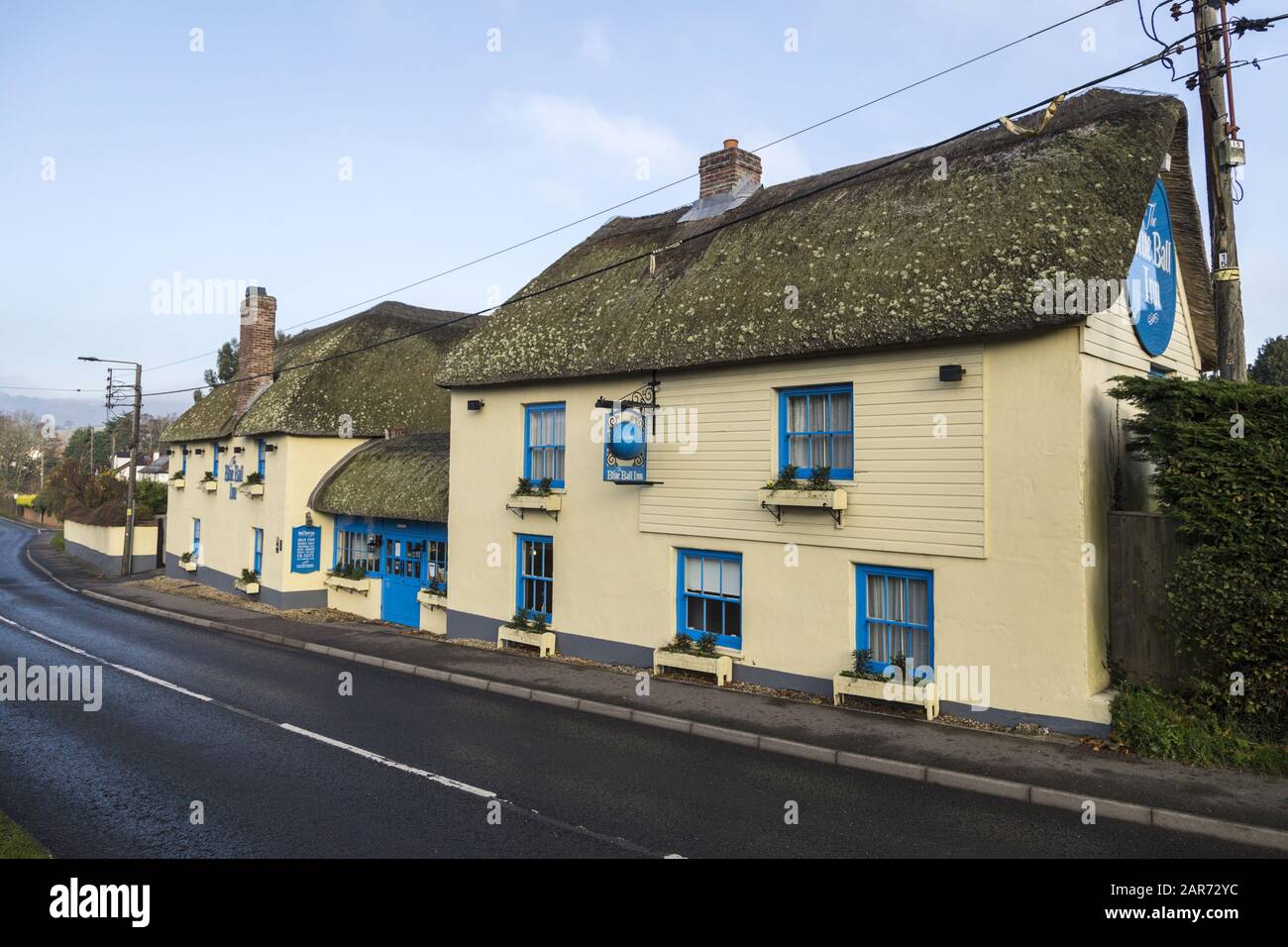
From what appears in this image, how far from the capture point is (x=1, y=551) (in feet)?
135

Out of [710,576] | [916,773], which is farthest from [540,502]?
[916,773]

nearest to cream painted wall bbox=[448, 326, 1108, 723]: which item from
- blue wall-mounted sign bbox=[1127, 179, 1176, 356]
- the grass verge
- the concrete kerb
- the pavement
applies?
Result: the pavement

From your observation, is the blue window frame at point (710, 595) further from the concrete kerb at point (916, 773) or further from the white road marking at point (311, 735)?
the white road marking at point (311, 735)

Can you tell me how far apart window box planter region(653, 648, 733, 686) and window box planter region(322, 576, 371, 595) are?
10.3 metres

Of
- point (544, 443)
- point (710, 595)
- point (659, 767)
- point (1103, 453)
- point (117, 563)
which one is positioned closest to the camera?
point (659, 767)

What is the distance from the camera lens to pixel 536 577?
15.3m

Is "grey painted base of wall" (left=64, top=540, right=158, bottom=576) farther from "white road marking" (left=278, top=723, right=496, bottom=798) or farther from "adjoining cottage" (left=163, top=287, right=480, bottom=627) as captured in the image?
"white road marking" (left=278, top=723, right=496, bottom=798)

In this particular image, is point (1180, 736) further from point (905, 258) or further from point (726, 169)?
point (726, 169)

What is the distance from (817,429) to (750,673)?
386 cm

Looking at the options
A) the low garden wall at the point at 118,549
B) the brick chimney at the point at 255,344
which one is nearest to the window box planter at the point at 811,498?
the brick chimney at the point at 255,344

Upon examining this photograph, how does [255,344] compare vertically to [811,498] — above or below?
above

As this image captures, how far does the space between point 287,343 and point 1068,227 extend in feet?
84.8

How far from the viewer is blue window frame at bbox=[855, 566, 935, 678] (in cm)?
1040
